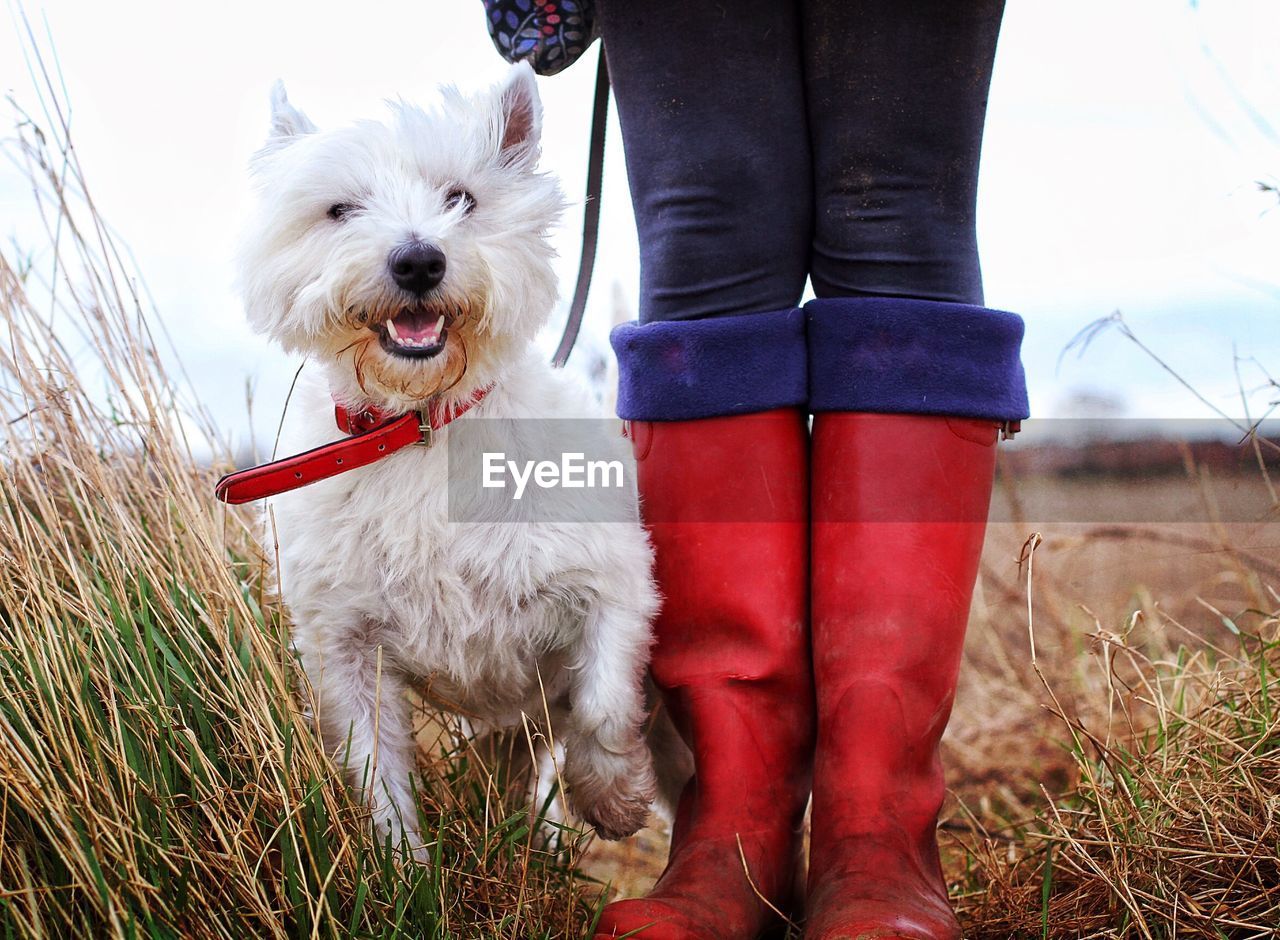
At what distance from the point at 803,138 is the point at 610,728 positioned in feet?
3.54

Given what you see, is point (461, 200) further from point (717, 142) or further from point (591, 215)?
point (717, 142)

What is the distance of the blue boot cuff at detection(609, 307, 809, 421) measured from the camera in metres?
1.81

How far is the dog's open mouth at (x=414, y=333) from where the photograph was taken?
1822mm

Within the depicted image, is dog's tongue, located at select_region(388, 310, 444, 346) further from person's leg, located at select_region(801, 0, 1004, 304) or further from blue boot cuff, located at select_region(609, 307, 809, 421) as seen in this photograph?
person's leg, located at select_region(801, 0, 1004, 304)

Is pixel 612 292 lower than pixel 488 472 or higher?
higher

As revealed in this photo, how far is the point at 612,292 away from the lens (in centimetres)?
302

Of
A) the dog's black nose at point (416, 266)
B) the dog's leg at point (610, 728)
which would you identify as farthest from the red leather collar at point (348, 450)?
the dog's leg at point (610, 728)

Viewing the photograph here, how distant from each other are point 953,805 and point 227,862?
1.83 m

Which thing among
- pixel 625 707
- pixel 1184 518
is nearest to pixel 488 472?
pixel 625 707

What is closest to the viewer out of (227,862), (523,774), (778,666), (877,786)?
(227,862)

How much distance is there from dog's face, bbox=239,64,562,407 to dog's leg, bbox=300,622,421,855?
0.44m

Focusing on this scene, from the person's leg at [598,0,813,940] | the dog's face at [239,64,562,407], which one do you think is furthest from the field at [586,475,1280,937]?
the dog's face at [239,64,562,407]

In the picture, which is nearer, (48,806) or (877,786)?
(48,806)

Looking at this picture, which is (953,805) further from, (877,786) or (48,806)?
(48,806)
